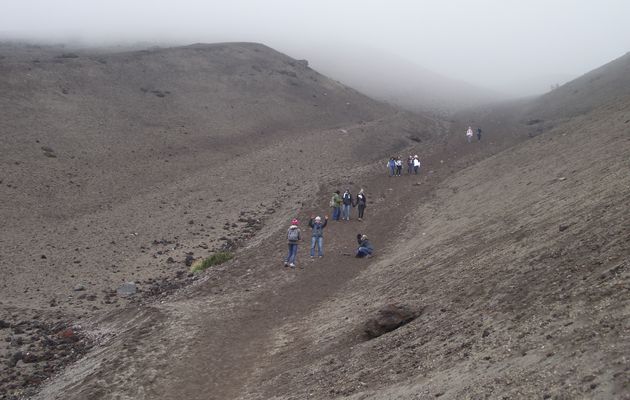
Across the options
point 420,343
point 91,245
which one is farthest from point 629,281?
point 91,245

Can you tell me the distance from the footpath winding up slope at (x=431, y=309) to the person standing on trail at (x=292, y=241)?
0.54 meters

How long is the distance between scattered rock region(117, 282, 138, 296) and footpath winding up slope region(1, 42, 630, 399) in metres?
2.05

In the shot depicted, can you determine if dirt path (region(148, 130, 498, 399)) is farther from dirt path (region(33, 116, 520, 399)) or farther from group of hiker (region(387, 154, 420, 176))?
group of hiker (region(387, 154, 420, 176))

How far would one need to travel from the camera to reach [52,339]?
55.4 ft

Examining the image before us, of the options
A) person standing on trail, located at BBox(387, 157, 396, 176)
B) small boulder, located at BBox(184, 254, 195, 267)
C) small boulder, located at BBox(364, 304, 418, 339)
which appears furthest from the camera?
person standing on trail, located at BBox(387, 157, 396, 176)

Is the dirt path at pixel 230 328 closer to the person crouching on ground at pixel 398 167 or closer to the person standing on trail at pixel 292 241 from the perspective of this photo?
the person standing on trail at pixel 292 241

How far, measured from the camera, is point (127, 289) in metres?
21.5

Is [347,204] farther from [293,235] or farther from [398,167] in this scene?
[398,167]

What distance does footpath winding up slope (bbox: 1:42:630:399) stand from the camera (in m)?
8.04

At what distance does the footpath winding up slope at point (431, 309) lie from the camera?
8.04 meters

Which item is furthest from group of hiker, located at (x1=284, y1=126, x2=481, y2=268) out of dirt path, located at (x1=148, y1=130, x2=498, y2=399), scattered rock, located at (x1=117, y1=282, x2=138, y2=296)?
scattered rock, located at (x1=117, y1=282, x2=138, y2=296)

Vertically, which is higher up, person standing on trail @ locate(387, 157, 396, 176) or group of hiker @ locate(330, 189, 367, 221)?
person standing on trail @ locate(387, 157, 396, 176)

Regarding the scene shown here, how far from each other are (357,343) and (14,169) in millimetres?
27235

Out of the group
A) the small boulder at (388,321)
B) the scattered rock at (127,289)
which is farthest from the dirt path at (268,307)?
the scattered rock at (127,289)
